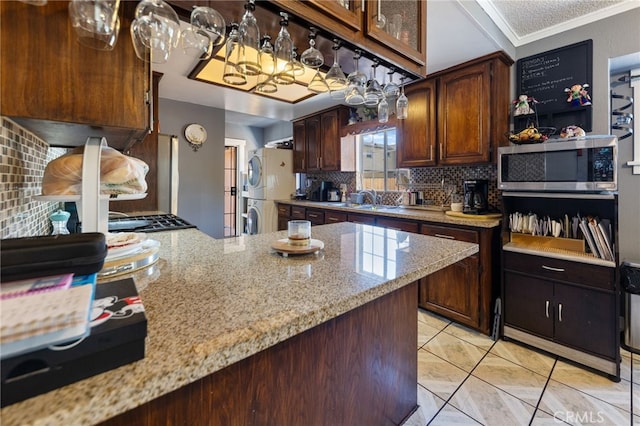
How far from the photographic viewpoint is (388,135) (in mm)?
3756

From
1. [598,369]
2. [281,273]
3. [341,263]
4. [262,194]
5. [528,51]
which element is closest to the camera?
[281,273]

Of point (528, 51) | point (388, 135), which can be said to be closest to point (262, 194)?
point (388, 135)

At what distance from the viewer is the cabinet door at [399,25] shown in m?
1.15

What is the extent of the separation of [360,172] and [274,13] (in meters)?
3.35

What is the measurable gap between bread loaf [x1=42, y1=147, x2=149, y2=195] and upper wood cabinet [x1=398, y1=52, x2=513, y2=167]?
8.61ft

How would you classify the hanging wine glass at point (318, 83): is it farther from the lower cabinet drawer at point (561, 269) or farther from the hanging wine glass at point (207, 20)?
the lower cabinet drawer at point (561, 269)

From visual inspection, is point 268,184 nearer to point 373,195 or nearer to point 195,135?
point 195,135

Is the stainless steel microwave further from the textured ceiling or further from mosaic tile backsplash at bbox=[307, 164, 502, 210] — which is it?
the textured ceiling

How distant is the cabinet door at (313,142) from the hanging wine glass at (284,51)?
10.5 ft

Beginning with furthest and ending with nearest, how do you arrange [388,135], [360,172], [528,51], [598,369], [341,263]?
[360,172] → [388,135] → [528,51] → [598,369] → [341,263]

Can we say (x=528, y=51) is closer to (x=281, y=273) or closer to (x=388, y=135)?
(x=388, y=135)

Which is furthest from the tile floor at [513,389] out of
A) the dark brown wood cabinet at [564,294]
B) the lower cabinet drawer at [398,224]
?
the lower cabinet drawer at [398,224]

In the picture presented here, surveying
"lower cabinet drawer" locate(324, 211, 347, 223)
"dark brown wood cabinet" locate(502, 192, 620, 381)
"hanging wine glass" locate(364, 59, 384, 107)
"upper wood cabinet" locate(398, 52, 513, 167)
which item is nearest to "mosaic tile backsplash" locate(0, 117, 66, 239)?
"hanging wine glass" locate(364, 59, 384, 107)

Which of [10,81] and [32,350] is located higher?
[10,81]
